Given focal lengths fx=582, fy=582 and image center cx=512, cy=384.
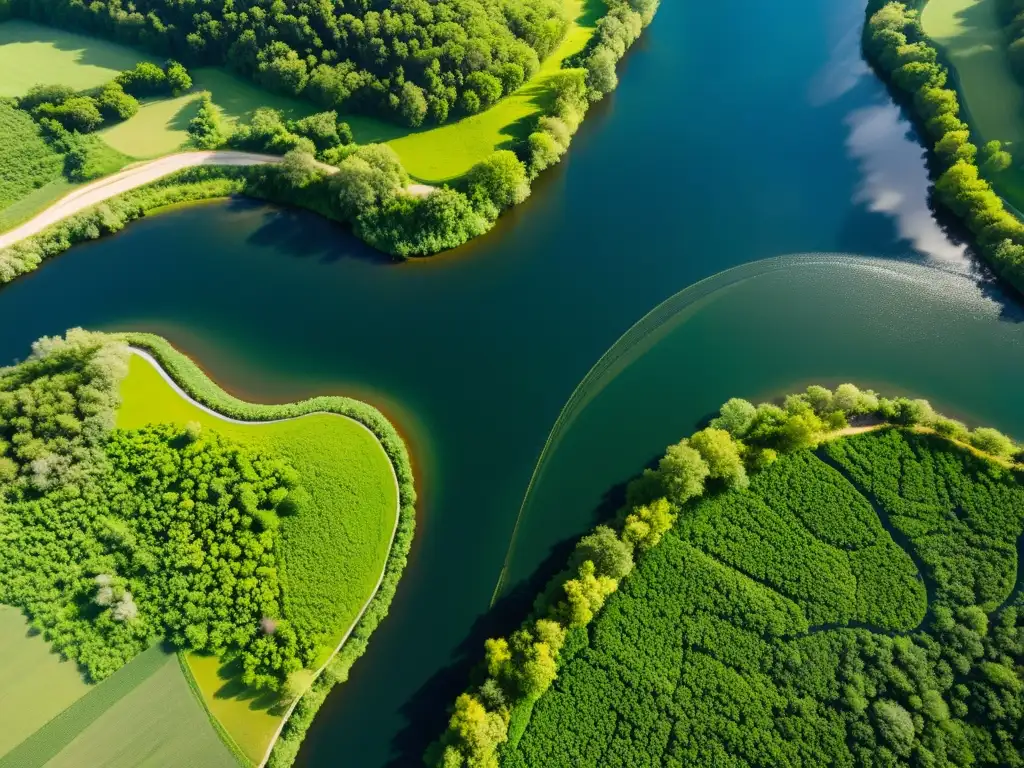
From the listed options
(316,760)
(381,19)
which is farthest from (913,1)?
(316,760)

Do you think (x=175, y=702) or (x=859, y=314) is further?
(x=859, y=314)

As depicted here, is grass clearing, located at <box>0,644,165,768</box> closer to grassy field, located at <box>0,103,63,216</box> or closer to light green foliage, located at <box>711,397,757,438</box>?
light green foliage, located at <box>711,397,757,438</box>

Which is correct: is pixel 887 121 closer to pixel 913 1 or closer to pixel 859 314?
pixel 913 1

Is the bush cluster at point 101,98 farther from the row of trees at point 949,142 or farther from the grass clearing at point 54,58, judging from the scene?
the row of trees at point 949,142

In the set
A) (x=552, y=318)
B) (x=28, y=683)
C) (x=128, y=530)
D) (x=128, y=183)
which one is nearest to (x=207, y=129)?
(x=128, y=183)

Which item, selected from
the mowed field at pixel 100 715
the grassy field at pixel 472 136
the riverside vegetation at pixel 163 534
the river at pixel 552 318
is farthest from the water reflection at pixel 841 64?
the mowed field at pixel 100 715

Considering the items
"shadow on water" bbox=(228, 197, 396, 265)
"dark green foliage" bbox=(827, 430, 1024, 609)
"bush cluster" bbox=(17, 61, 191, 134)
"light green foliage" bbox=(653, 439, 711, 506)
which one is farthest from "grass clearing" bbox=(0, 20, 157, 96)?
"dark green foliage" bbox=(827, 430, 1024, 609)

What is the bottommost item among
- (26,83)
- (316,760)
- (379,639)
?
(316,760)
